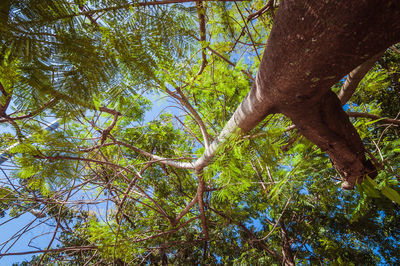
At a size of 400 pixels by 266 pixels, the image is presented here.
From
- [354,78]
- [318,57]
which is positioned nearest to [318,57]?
[318,57]

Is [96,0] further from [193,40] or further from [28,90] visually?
[193,40]

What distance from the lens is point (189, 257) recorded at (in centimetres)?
426

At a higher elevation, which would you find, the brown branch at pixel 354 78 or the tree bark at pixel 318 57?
the brown branch at pixel 354 78

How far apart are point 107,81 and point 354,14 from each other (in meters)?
0.89

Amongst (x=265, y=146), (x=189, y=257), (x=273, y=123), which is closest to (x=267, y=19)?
(x=273, y=123)

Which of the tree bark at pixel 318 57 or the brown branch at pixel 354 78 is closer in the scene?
the tree bark at pixel 318 57

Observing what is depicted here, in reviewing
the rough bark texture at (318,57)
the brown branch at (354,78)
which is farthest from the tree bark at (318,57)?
the brown branch at (354,78)

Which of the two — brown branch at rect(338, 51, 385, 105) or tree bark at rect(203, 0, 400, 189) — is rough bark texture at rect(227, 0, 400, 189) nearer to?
tree bark at rect(203, 0, 400, 189)

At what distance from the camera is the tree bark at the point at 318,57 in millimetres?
411

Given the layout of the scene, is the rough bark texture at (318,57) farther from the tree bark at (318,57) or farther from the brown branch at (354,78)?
the brown branch at (354,78)

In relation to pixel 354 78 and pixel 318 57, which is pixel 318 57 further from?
pixel 354 78

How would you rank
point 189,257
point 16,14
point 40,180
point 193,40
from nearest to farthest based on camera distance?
point 16,14 → point 193,40 → point 40,180 → point 189,257

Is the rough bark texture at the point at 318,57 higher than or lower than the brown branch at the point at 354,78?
lower

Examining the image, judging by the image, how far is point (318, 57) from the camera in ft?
1.70
